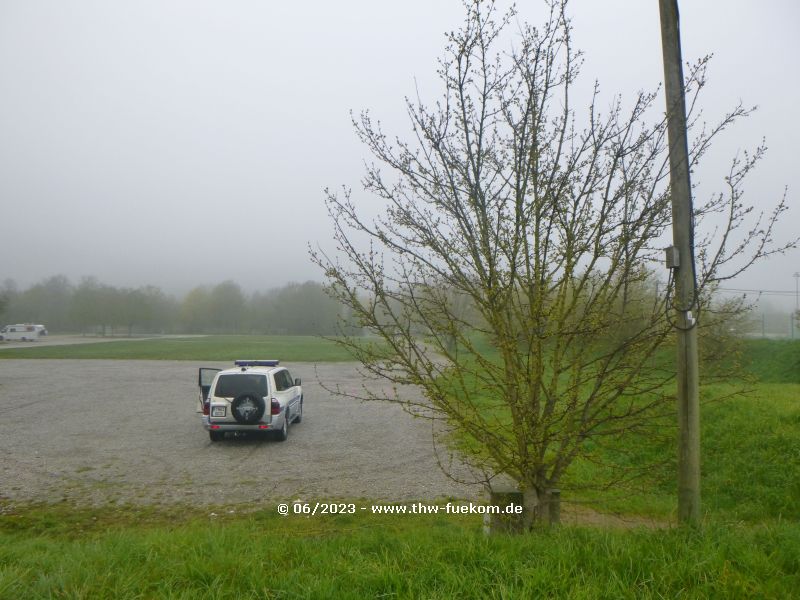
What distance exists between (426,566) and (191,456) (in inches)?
313

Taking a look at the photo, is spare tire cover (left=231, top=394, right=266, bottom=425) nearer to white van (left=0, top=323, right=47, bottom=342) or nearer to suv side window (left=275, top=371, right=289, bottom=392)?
suv side window (left=275, top=371, right=289, bottom=392)

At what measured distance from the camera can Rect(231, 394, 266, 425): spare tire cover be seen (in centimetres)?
1090

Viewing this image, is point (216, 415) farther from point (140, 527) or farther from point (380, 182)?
point (380, 182)

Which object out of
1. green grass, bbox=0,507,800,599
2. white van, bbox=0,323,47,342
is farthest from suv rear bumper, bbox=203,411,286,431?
white van, bbox=0,323,47,342

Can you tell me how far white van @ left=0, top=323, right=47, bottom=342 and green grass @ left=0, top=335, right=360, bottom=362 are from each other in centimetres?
1645

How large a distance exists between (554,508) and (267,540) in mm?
2395

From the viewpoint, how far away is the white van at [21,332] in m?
69.3

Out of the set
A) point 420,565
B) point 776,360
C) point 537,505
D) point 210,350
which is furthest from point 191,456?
point 210,350

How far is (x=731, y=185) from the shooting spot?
171 inches

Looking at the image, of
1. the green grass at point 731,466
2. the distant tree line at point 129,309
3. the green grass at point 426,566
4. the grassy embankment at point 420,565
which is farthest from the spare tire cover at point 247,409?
the distant tree line at point 129,309

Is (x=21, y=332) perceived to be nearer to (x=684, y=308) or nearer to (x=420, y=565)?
(x=420, y=565)

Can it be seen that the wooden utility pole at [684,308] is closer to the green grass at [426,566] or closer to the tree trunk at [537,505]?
the green grass at [426,566]

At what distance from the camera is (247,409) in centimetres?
1096

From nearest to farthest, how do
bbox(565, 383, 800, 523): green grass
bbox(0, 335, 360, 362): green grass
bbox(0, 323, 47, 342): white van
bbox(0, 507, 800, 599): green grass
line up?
1. bbox(0, 507, 800, 599): green grass
2. bbox(565, 383, 800, 523): green grass
3. bbox(0, 335, 360, 362): green grass
4. bbox(0, 323, 47, 342): white van
